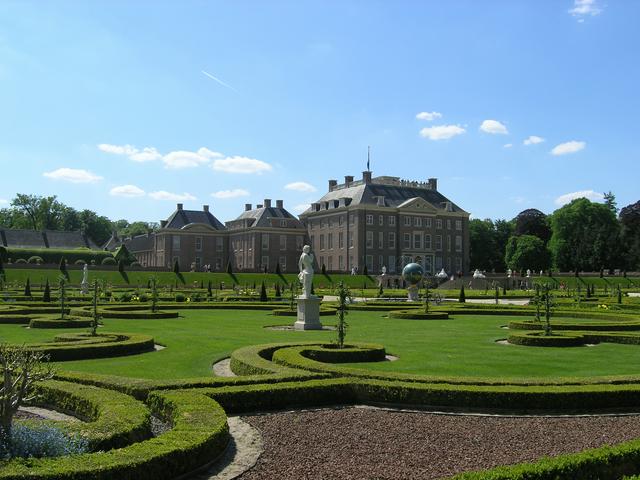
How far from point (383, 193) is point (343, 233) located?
720 cm

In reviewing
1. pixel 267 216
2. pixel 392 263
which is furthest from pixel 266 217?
pixel 392 263

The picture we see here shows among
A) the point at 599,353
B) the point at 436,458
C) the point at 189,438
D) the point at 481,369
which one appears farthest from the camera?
the point at 599,353

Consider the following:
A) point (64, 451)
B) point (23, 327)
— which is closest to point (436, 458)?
point (64, 451)

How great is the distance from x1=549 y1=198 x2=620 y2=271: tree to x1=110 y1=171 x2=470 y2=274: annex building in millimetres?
14599

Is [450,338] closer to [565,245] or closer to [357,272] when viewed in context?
[357,272]

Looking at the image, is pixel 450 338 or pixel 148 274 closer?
pixel 450 338

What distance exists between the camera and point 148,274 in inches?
2454

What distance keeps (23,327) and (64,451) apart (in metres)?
17.8

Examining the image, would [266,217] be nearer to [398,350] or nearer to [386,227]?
[386,227]

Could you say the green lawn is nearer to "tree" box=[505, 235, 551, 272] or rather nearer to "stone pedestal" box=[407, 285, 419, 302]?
"stone pedestal" box=[407, 285, 419, 302]

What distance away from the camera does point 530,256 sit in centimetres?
9138

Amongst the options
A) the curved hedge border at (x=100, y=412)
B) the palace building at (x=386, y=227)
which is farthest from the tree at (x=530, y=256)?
the curved hedge border at (x=100, y=412)

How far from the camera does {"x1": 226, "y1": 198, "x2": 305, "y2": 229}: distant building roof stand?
296 feet

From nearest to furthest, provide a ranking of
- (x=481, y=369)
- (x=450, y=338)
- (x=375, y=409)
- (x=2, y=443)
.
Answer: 1. (x=2, y=443)
2. (x=375, y=409)
3. (x=481, y=369)
4. (x=450, y=338)
